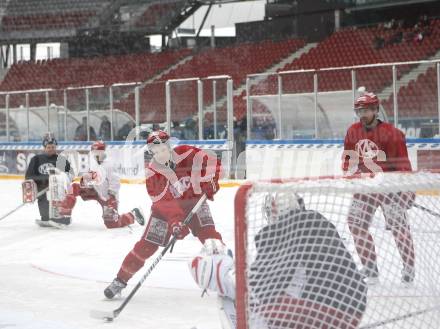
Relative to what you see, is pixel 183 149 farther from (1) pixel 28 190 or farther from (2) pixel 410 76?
(2) pixel 410 76

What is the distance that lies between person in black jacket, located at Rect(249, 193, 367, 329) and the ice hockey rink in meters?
0.32

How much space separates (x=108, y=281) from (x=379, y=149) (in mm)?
1735

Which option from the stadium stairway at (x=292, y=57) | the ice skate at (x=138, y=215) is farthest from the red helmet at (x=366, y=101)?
the stadium stairway at (x=292, y=57)

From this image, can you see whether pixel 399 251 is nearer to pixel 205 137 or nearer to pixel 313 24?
pixel 205 137

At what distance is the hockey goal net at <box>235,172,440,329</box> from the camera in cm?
299

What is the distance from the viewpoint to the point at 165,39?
21.7 metres

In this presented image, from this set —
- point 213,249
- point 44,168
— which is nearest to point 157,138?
point 213,249

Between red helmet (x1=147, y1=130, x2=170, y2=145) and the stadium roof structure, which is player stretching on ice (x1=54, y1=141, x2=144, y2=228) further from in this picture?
the stadium roof structure

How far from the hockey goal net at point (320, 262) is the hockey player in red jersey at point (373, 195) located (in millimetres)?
12

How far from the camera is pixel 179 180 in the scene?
468 cm

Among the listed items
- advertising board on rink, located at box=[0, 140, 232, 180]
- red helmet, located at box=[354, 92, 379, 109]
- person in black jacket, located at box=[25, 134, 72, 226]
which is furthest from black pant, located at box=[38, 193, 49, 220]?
red helmet, located at box=[354, 92, 379, 109]

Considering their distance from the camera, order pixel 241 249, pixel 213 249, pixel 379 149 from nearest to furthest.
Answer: pixel 241 249 < pixel 213 249 < pixel 379 149

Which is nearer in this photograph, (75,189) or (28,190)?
(28,190)

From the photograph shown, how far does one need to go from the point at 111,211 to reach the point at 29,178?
990 millimetres
